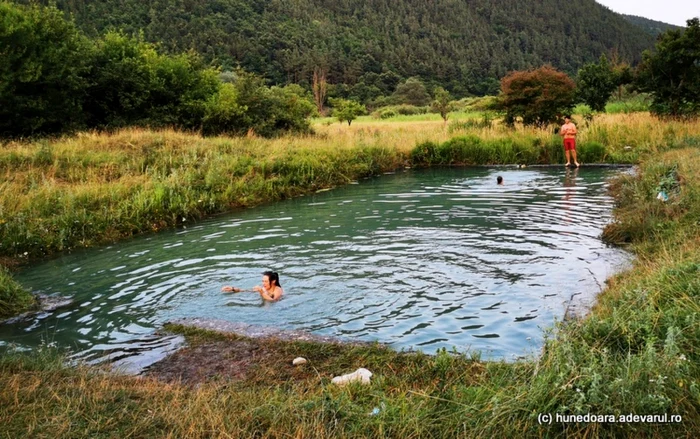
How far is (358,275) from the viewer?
28.6ft

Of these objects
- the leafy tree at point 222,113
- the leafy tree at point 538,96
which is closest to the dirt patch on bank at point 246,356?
the leafy tree at point 222,113

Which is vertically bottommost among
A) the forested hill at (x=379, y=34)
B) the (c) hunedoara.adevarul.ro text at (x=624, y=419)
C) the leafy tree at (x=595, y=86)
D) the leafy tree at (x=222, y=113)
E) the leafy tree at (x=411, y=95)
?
the (c) hunedoara.adevarul.ro text at (x=624, y=419)

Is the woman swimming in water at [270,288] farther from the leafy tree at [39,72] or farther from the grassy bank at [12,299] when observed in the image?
the leafy tree at [39,72]

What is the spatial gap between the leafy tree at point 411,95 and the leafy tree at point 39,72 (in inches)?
2172

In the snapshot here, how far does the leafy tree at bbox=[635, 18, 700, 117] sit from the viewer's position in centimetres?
2528

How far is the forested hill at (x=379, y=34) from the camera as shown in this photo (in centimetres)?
7200

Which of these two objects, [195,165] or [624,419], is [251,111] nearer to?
[195,165]

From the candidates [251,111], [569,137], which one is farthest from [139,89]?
[569,137]

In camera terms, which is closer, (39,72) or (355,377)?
(355,377)

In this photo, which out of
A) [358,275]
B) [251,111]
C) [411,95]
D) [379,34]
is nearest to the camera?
[358,275]

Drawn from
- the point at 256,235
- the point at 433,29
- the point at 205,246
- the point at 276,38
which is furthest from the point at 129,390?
the point at 433,29

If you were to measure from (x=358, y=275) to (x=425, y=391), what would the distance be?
4418 millimetres

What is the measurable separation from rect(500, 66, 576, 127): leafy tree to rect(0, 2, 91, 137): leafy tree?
18232 millimetres

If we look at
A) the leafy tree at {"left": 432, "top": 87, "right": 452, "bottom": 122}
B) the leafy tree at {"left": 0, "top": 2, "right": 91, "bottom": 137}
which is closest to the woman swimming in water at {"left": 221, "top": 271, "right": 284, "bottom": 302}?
the leafy tree at {"left": 0, "top": 2, "right": 91, "bottom": 137}
